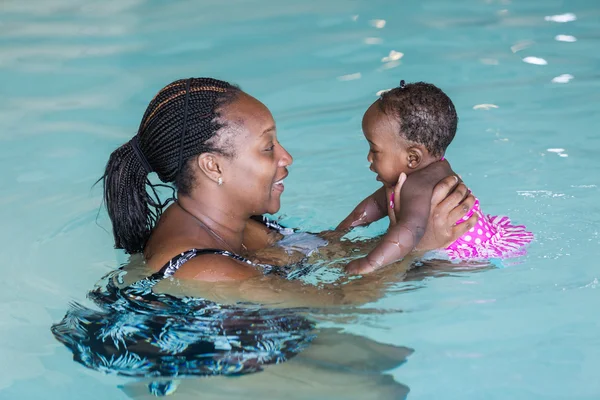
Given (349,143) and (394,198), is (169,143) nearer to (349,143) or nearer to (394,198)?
(394,198)

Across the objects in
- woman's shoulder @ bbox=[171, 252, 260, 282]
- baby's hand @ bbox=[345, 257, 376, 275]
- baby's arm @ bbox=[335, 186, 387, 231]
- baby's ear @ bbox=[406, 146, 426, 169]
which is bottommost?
baby's arm @ bbox=[335, 186, 387, 231]

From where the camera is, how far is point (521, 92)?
6.21 metres

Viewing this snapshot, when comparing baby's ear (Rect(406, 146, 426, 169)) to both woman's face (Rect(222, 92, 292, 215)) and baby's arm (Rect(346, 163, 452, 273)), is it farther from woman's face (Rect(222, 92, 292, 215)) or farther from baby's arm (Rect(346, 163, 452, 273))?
woman's face (Rect(222, 92, 292, 215))

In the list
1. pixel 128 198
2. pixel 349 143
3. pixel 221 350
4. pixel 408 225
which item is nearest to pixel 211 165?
pixel 128 198

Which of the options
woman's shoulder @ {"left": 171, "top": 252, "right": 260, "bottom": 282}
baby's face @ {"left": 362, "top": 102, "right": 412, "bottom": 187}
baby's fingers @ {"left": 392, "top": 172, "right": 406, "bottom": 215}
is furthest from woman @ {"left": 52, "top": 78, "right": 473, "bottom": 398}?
baby's face @ {"left": 362, "top": 102, "right": 412, "bottom": 187}

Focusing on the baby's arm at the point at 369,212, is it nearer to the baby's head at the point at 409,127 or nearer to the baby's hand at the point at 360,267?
the baby's head at the point at 409,127

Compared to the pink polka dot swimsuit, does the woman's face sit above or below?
above

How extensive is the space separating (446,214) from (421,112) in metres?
0.48

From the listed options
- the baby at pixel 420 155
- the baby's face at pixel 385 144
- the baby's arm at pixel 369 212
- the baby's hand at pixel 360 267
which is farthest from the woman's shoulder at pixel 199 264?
the baby's arm at pixel 369 212

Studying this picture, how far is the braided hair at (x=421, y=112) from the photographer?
3.79 m

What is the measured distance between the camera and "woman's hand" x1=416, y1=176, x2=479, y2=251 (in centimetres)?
364

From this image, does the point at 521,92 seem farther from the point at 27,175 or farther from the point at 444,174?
the point at 27,175

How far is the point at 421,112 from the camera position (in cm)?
379

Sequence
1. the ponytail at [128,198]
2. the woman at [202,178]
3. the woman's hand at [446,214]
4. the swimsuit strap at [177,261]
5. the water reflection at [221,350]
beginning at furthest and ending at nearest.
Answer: the woman's hand at [446,214] → the ponytail at [128,198] → the woman at [202,178] → the swimsuit strap at [177,261] → the water reflection at [221,350]
